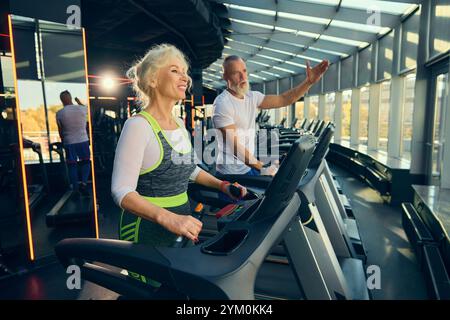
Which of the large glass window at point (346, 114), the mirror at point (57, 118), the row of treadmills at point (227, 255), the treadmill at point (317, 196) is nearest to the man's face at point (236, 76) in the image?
the treadmill at point (317, 196)

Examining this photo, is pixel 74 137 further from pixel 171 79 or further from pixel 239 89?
Result: pixel 171 79

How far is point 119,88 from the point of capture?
9.33m

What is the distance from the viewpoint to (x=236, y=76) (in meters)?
2.18

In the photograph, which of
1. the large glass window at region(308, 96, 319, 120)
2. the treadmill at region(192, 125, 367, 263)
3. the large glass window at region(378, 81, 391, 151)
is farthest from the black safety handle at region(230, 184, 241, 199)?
the large glass window at region(308, 96, 319, 120)

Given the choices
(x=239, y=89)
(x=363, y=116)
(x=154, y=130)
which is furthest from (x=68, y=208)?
(x=363, y=116)

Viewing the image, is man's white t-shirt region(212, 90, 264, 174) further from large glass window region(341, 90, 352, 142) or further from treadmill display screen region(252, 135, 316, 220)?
large glass window region(341, 90, 352, 142)

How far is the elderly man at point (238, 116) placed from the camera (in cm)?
211

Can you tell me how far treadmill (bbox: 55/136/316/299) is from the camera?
825mm

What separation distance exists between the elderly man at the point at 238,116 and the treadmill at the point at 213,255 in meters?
1.01

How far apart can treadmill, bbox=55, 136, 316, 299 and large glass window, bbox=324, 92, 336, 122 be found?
10.1 m

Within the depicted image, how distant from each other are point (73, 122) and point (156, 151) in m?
2.45
